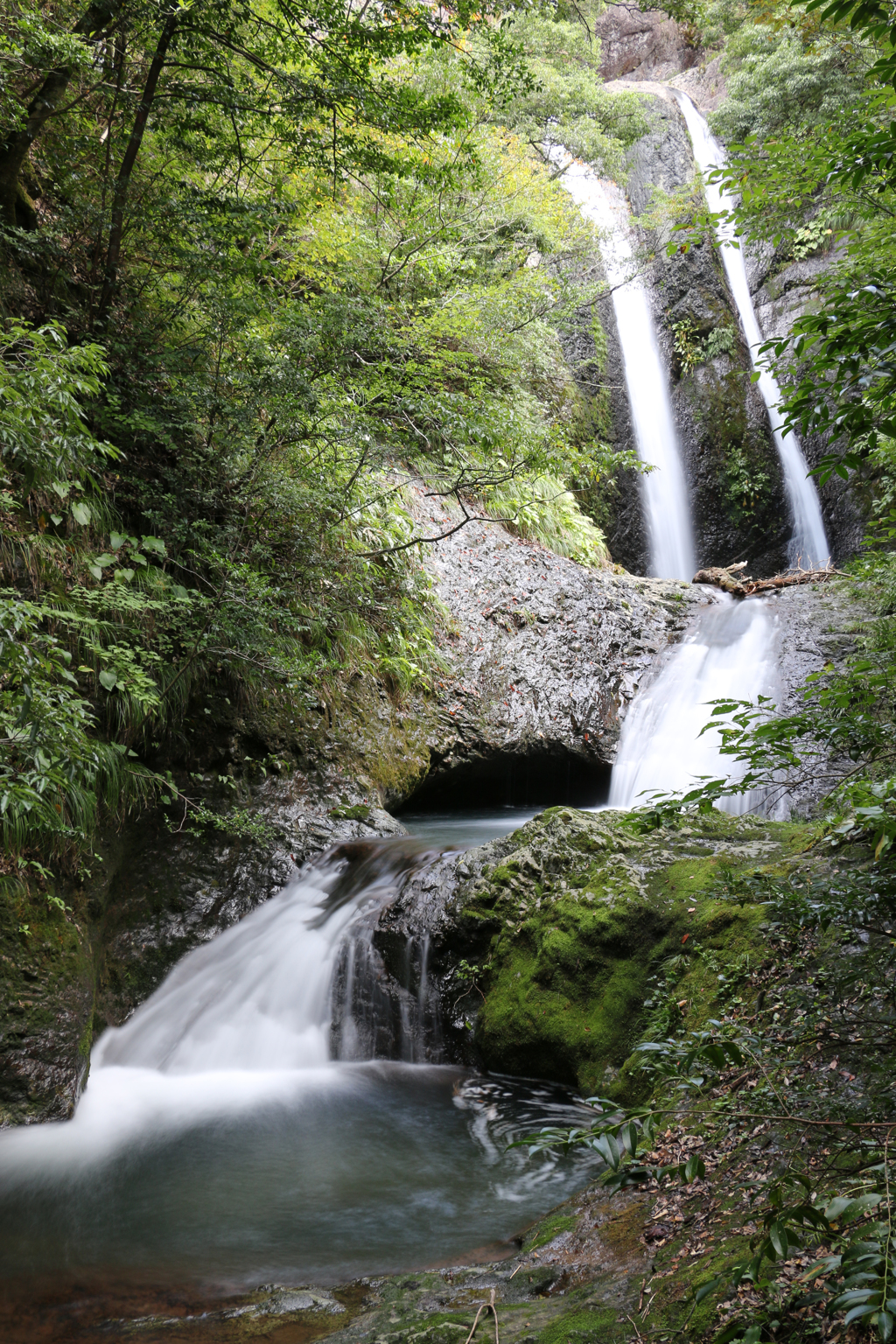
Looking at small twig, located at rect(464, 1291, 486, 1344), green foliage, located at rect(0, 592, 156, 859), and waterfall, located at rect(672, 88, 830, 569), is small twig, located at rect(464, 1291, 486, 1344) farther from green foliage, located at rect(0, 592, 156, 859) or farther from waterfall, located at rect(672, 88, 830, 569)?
waterfall, located at rect(672, 88, 830, 569)

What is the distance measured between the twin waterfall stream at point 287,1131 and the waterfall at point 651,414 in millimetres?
11309

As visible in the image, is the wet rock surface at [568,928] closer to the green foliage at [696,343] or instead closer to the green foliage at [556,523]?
the green foliage at [556,523]

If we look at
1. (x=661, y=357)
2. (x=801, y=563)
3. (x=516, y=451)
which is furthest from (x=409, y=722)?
(x=661, y=357)

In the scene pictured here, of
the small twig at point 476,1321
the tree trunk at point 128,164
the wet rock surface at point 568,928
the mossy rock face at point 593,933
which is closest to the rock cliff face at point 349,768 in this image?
the wet rock surface at point 568,928

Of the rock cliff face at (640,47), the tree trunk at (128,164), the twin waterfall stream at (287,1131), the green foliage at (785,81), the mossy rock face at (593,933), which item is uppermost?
the rock cliff face at (640,47)

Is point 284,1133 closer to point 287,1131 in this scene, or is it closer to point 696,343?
point 287,1131

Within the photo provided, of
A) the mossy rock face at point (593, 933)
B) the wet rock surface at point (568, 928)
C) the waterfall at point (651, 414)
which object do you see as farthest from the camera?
the waterfall at point (651, 414)

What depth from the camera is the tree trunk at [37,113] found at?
4.75m

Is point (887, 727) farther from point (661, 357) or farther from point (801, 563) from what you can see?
point (661, 357)

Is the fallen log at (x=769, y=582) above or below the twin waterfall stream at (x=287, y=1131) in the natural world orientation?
above

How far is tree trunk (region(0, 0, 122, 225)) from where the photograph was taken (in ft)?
15.6

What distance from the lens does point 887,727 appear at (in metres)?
2.47

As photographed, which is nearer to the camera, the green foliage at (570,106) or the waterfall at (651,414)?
the green foliage at (570,106)

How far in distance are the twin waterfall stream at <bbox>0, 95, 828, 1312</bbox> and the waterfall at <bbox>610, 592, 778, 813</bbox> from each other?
338cm
